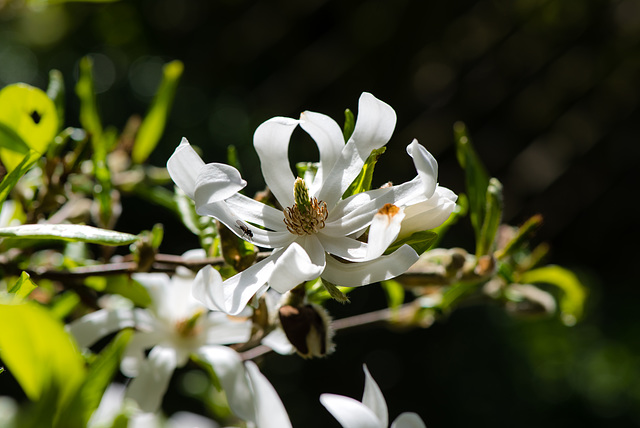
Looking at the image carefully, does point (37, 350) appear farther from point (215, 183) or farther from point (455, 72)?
point (455, 72)

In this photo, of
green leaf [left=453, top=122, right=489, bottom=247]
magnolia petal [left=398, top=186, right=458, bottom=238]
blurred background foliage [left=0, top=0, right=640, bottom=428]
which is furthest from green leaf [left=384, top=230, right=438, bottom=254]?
blurred background foliage [left=0, top=0, right=640, bottom=428]

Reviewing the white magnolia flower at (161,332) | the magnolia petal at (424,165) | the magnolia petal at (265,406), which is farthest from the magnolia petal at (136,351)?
the magnolia petal at (424,165)

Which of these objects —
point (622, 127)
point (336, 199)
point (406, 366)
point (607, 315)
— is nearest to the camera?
point (336, 199)

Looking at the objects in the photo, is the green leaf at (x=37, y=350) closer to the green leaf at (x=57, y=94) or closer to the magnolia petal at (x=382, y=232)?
the magnolia petal at (x=382, y=232)

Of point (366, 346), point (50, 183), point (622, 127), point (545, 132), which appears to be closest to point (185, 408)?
point (366, 346)

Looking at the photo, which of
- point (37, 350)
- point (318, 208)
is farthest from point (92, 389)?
point (318, 208)

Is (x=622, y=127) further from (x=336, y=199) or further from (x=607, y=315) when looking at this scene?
(x=336, y=199)

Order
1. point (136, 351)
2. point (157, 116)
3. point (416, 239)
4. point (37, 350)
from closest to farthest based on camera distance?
point (37, 350) < point (416, 239) < point (136, 351) < point (157, 116)
